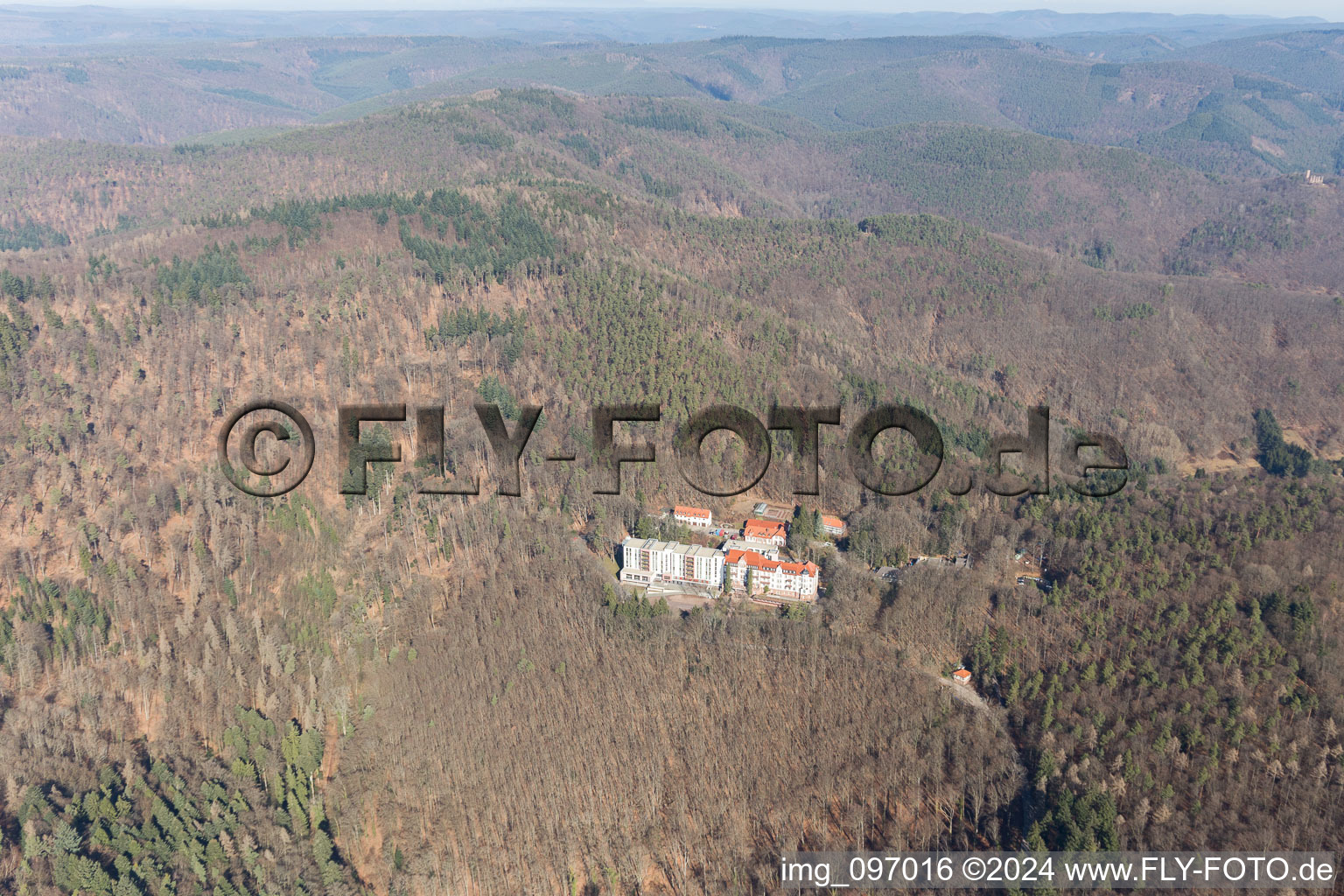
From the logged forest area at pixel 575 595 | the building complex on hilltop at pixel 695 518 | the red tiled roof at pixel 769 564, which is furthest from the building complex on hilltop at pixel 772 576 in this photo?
the building complex on hilltop at pixel 695 518

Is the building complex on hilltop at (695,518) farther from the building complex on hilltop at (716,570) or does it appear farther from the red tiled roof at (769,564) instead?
the red tiled roof at (769,564)

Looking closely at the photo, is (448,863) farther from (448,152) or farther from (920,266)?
(448,152)

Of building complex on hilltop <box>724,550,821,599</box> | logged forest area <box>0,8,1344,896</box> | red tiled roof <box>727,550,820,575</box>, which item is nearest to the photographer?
logged forest area <box>0,8,1344,896</box>

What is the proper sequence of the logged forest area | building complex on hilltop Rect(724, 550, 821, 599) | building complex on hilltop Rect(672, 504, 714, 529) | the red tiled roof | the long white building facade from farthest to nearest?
1. building complex on hilltop Rect(672, 504, 714, 529)
2. the long white building facade
3. the red tiled roof
4. building complex on hilltop Rect(724, 550, 821, 599)
5. the logged forest area

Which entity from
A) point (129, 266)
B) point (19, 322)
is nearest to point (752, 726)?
point (19, 322)

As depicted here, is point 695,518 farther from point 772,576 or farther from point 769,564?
point 772,576

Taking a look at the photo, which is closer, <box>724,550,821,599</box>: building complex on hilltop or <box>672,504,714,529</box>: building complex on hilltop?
<box>724,550,821,599</box>: building complex on hilltop

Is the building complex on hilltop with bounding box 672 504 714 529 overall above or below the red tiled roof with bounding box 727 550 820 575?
above

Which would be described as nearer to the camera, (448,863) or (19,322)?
(448,863)

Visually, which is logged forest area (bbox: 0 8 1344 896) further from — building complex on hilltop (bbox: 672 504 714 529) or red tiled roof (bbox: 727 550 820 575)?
building complex on hilltop (bbox: 672 504 714 529)

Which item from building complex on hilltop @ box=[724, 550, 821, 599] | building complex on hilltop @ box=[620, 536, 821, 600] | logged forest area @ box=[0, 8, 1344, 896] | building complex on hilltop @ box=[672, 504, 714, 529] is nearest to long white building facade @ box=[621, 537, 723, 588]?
building complex on hilltop @ box=[620, 536, 821, 600]

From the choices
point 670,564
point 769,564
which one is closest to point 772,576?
point 769,564
